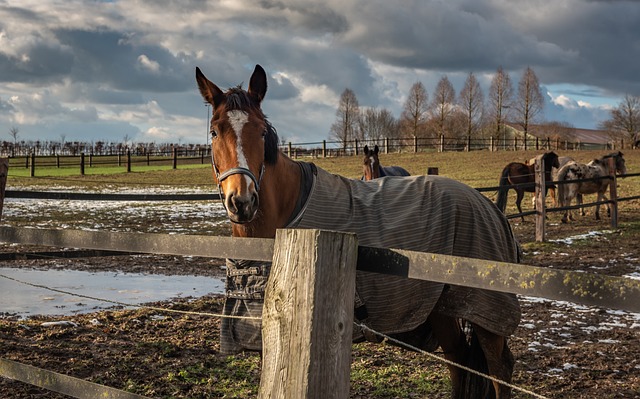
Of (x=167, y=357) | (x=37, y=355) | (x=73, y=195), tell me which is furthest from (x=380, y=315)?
(x=73, y=195)

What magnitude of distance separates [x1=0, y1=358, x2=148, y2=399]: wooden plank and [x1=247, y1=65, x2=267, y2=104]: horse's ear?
189 centimetres

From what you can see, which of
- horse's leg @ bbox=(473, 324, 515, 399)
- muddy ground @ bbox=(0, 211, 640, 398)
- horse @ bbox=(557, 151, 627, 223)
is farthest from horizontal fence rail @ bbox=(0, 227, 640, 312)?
horse @ bbox=(557, 151, 627, 223)

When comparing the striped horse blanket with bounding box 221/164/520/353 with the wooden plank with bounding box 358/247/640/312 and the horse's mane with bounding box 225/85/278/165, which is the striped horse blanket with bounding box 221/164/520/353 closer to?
the horse's mane with bounding box 225/85/278/165

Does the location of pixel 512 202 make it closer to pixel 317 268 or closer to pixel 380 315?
pixel 380 315

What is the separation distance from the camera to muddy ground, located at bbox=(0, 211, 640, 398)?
449cm

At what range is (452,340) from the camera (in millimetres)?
4035

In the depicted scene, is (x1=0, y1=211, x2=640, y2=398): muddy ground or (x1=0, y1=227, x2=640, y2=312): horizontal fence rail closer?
(x1=0, y1=227, x2=640, y2=312): horizontal fence rail

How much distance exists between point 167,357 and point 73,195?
101 inches

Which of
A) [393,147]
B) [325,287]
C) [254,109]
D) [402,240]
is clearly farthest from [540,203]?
[393,147]

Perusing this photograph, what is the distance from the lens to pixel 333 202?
3455 mm

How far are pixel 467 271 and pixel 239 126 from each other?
1.85m

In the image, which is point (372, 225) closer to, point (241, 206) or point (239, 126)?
point (241, 206)

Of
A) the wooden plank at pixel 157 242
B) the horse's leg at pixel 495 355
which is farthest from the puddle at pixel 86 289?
the horse's leg at pixel 495 355

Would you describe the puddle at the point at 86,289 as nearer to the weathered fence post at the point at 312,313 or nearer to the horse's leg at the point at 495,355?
the horse's leg at the point at 495,355
